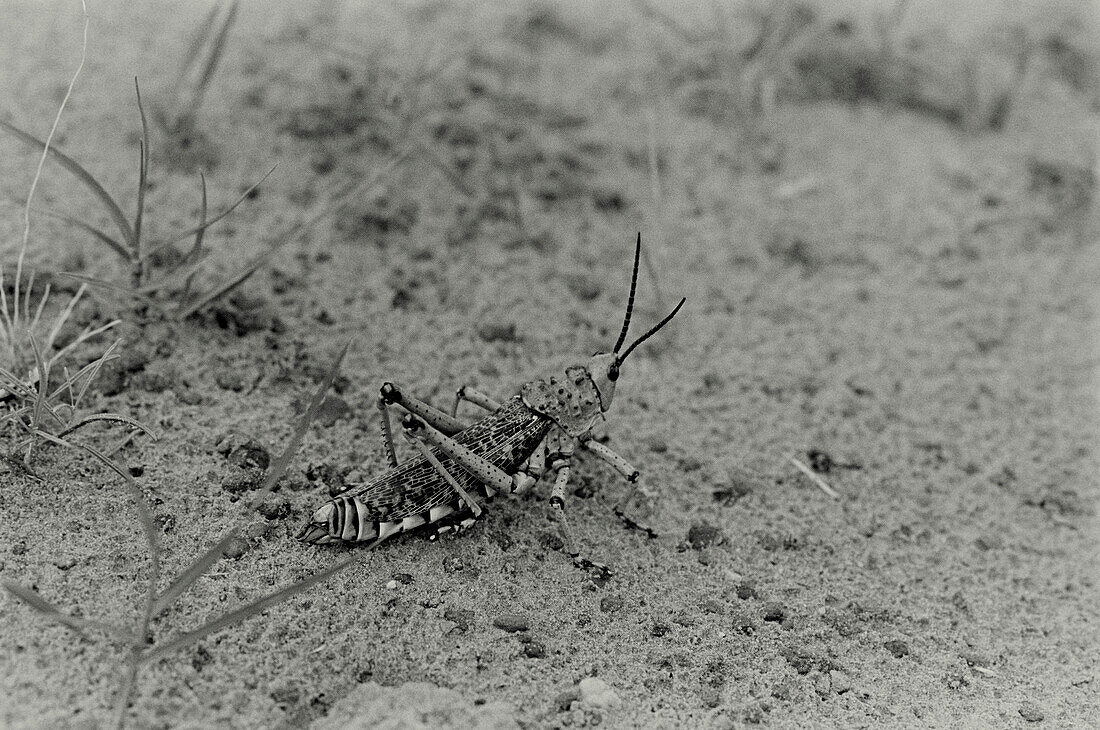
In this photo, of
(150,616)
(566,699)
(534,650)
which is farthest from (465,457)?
(150,616)

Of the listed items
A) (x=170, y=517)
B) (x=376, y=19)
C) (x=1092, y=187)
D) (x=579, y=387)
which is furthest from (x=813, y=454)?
(x=376, y=19)

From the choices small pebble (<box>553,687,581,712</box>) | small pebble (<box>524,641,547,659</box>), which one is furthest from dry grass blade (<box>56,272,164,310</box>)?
small pebble (<box>553,687,581,712</box>)

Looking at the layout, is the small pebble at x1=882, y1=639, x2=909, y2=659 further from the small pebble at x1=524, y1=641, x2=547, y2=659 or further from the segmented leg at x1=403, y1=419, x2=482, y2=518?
the segmented leg at x1=403, y1=419, x2=482, y2=518

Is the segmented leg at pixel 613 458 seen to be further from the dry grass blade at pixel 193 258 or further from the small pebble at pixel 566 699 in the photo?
the dry grass blade at pixel 193 258

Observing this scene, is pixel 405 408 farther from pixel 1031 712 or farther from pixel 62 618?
pixel 1031 712

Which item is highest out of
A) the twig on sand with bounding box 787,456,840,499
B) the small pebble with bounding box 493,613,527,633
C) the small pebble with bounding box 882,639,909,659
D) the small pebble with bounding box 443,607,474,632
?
the twig on sand with bounding box 787,456,840,499

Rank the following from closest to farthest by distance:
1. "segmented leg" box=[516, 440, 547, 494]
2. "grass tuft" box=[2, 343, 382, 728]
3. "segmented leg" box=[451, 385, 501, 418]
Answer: "grass tuft" box=[2, 343, 382, 728] < "segmented leg" box=[516, 440, 547, 494] < "segmented leg" box=[451, 385, 501, 418]

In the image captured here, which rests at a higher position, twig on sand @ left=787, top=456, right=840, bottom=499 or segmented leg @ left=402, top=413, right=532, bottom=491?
segmented leg @ left=402, top=413, right=532, bottom=491

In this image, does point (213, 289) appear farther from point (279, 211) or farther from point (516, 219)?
point (516, 219)
